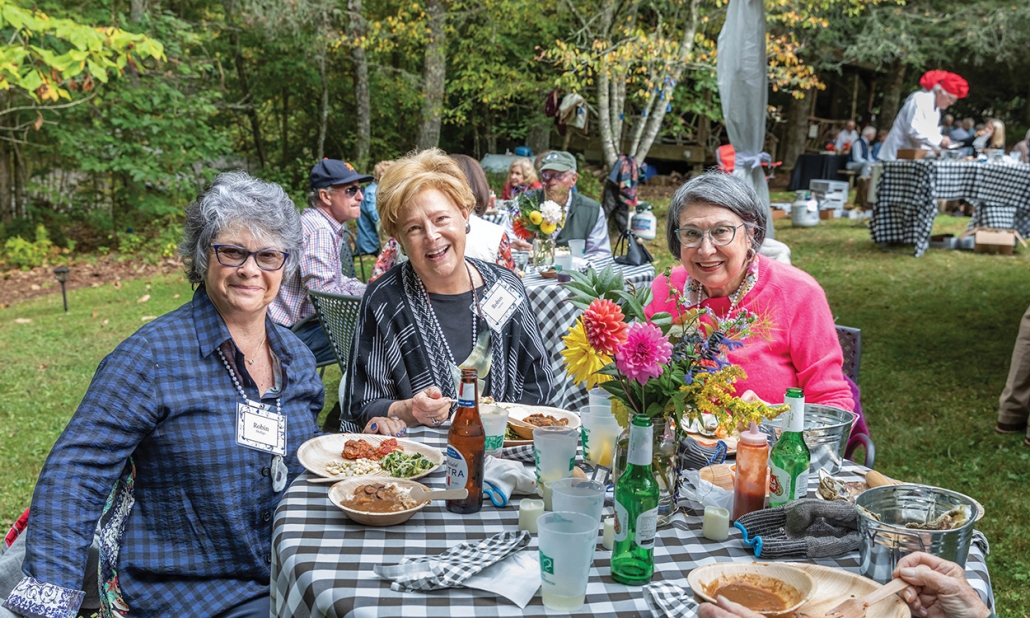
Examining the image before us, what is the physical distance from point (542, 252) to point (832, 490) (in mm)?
3580

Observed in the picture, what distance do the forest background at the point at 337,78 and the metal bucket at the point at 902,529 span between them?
5800mm

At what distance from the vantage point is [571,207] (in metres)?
6.47

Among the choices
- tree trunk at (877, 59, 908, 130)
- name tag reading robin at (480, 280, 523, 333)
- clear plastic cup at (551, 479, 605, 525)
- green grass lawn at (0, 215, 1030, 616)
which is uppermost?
tree trunk at (877, 59, 908, 130)

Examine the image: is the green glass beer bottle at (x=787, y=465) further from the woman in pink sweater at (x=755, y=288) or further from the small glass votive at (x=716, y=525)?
the woman in pink sweater at (x=755, y=288)

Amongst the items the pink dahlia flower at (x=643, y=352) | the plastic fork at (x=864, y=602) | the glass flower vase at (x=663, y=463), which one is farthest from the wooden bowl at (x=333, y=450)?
the plastic fork at (x=864, y=602)

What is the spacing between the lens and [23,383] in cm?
596

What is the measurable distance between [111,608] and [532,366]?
1.47 meters

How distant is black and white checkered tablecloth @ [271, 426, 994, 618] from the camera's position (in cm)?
138

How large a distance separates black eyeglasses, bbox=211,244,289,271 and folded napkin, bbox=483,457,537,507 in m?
0.79

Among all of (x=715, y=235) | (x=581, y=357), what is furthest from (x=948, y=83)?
(x=581, y=357)

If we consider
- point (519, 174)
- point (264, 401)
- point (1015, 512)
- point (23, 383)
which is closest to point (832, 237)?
point (519, 174)

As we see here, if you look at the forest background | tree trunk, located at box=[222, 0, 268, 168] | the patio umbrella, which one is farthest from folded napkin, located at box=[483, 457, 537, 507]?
tree trunk, located at box=[222, 0, 268, 168]

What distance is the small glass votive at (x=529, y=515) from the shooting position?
65.3 inches

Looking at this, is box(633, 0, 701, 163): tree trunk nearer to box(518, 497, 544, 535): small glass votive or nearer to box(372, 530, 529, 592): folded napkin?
box(518, 497, 544, 535): small glass votive
